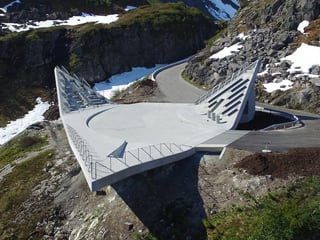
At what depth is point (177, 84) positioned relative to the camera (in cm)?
5816

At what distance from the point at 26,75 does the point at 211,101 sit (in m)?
43.4

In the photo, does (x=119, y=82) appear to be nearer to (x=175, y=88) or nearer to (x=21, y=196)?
(x=175, y=88)

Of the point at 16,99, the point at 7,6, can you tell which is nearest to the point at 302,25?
the point at 16,99

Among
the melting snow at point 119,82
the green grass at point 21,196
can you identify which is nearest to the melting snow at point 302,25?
the melting snow at point 119,82

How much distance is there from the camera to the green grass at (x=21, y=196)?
2679 centimetres

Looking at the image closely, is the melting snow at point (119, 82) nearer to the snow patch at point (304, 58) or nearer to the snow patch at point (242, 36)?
the snow patch at point (242, 36)

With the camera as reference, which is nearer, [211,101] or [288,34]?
[211,101]

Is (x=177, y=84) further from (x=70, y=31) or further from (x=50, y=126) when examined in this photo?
(x=70, y=31)

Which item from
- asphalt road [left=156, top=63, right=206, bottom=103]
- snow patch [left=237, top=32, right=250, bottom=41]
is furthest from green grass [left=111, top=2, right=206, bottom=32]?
snow patch [left=237, top=32, right=250, bottom=41]

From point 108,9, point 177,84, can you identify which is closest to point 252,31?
point 177,84

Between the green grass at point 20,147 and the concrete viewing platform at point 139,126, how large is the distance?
3715mm

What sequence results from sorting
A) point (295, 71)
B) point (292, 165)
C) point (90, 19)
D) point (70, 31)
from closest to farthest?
point (292, 165)
point (295, 71)
point (70, 31)
point (90, 19)

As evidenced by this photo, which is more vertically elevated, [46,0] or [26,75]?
[46,0]

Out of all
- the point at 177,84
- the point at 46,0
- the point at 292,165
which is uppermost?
the point at 46,0
